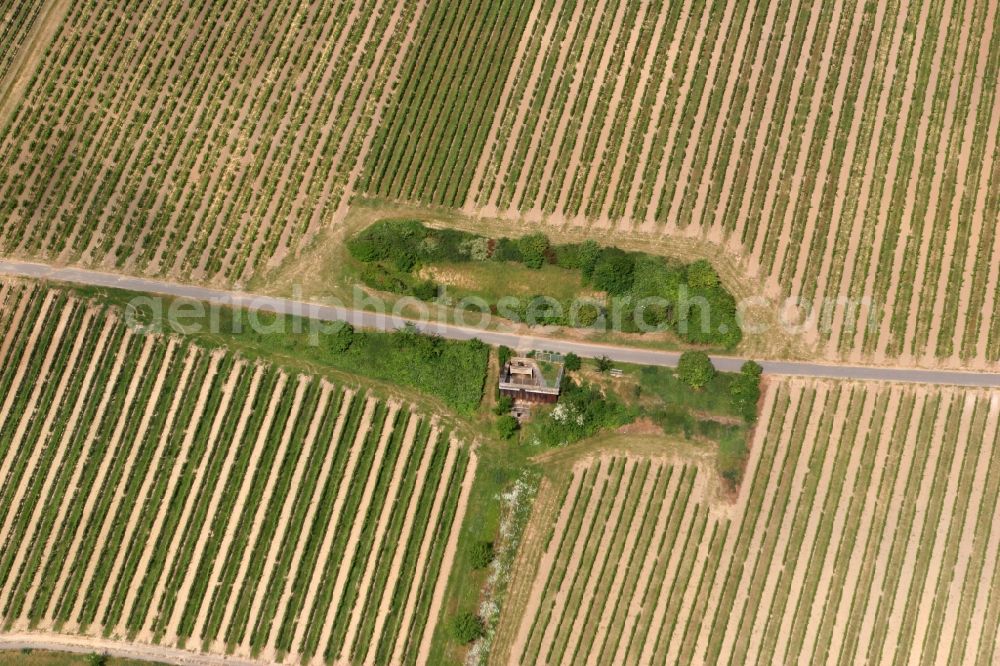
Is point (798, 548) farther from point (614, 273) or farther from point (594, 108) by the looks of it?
point (594, 108)

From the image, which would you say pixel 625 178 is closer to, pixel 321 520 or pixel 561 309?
pixel 561 309

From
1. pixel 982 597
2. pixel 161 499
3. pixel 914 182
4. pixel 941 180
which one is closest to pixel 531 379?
pixel 161 499

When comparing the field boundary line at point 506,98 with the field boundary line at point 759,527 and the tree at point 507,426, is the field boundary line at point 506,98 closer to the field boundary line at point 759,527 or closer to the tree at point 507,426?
the tree at point 507,426

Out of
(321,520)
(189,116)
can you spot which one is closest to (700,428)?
(321,520)

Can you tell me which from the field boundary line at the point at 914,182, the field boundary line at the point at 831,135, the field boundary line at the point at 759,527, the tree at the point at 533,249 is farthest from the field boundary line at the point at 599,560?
the field boundary line at the point at 914,182

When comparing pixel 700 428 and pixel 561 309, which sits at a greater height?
pixel 561 309

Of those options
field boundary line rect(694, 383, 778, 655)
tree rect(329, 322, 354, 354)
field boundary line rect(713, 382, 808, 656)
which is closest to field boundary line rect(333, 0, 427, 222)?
tree rect(329, 322, 354, 354)
